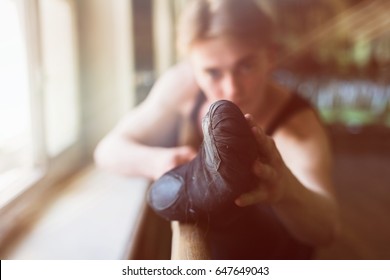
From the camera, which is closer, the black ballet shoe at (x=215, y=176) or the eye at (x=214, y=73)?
the black ballet shoe at (x=215, y=176)

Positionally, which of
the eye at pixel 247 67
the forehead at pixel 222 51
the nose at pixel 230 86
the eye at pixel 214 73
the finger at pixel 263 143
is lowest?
the finger at pixel 263 143

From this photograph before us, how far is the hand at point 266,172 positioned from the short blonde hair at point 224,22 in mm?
230

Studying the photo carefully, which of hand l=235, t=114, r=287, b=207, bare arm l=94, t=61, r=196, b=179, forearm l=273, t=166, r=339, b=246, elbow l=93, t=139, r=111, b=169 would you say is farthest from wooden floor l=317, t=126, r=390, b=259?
elbow l=93, t=139, r=111, b=169

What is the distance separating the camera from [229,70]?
3.10 ft

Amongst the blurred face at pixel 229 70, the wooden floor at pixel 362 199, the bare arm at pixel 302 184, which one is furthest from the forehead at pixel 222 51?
the wooden floor at pixel 362 199

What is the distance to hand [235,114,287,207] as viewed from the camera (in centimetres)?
76

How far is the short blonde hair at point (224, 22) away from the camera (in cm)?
93

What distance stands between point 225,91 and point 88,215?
0.36 metres

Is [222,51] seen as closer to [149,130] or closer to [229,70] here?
[229,70]

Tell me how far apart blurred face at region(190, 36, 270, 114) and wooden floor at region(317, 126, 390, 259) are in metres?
0.22

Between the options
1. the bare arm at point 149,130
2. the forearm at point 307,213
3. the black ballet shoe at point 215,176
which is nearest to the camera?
the black ballet shoe at point 215,176

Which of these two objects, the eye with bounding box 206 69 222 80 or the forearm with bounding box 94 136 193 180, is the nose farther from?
the forearm with bounding box 94 136 193 180

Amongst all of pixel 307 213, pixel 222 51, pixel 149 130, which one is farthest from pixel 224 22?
pixel 307 213

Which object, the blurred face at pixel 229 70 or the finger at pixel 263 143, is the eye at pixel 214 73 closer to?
the blurred face at pixel 229 70
